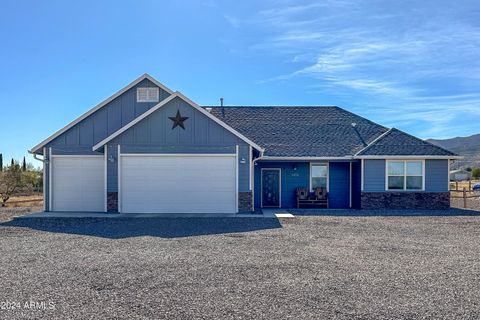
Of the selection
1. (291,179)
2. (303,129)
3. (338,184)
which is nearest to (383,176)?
(338,184)

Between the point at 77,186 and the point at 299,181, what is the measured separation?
10328mm

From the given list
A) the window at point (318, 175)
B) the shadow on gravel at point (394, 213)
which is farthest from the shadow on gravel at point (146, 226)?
the window at point (318, 175)

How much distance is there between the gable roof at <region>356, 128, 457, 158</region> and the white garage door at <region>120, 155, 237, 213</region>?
666cm

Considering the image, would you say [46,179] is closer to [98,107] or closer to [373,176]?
[98,107]

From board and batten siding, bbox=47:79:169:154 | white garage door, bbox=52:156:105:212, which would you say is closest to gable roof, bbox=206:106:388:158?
board and batten siding, bbox=47:79:169:154

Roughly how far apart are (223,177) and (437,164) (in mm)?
10152

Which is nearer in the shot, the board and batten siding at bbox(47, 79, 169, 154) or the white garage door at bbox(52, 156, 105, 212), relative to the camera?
the white garage door at bbox(52, 156, 105, 212)

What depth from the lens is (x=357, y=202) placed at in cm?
2042

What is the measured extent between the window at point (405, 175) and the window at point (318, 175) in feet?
9.78

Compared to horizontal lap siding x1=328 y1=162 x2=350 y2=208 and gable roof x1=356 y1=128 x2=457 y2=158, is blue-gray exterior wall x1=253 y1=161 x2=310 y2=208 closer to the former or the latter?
horizontal lap siding x1=328 y1=162 x2=350 y2=208

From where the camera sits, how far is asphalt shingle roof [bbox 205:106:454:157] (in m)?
20.2

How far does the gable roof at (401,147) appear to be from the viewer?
1958cm

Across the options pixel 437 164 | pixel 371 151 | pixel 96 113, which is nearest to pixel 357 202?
pixel 371 151

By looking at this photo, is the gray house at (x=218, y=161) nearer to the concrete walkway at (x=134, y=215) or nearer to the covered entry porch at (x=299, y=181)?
the covered entry porch at (x=299, y=181)
